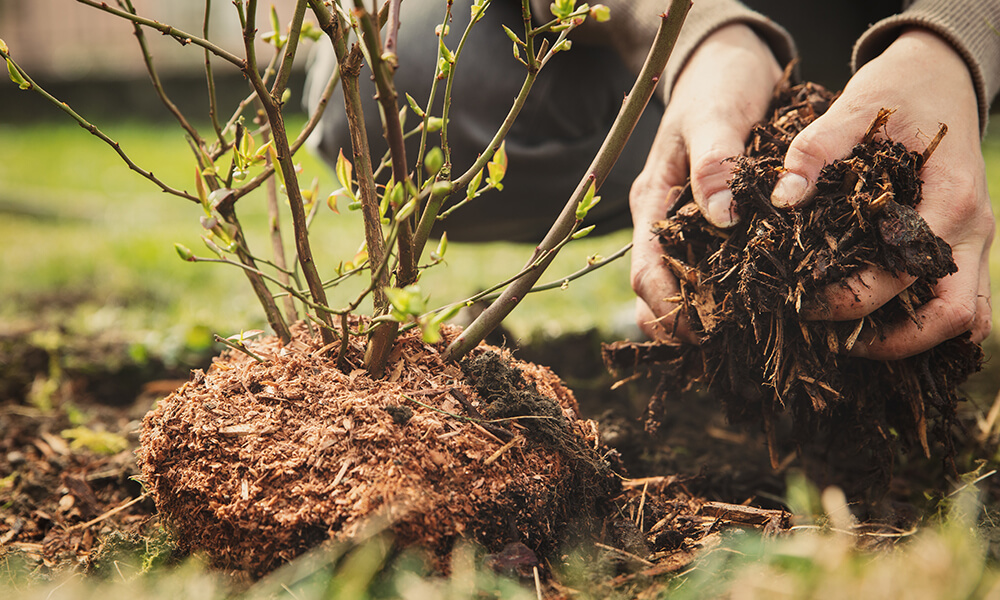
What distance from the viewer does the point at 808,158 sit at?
119cm

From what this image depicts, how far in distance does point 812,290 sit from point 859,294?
75 millimetres

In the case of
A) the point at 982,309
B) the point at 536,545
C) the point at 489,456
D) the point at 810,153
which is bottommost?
the point at 536,545

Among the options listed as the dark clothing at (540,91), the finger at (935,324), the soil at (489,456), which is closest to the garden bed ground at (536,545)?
the soil at (489,456)

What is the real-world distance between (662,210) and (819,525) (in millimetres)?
700

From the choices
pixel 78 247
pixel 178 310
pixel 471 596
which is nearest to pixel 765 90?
pixel 471 596

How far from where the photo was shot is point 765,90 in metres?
1.53

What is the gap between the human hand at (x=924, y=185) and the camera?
119 centimetres

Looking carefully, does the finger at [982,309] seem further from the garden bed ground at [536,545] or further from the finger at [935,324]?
the garden bed ground at [536,545]

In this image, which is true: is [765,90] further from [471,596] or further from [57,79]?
[57,79]

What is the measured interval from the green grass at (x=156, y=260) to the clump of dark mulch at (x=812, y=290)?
2.24 feet

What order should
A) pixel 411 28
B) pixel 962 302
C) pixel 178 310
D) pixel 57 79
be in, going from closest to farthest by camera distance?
pixel 962 302 < pixel 411 28 < pixel 178 310 < pixel 57 79

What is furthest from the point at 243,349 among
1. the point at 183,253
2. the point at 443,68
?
the point at 443,68

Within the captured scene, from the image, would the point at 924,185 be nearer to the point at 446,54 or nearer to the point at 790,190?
the point at 790,190

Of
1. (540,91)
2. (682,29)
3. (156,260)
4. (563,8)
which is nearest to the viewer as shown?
(563,8)
